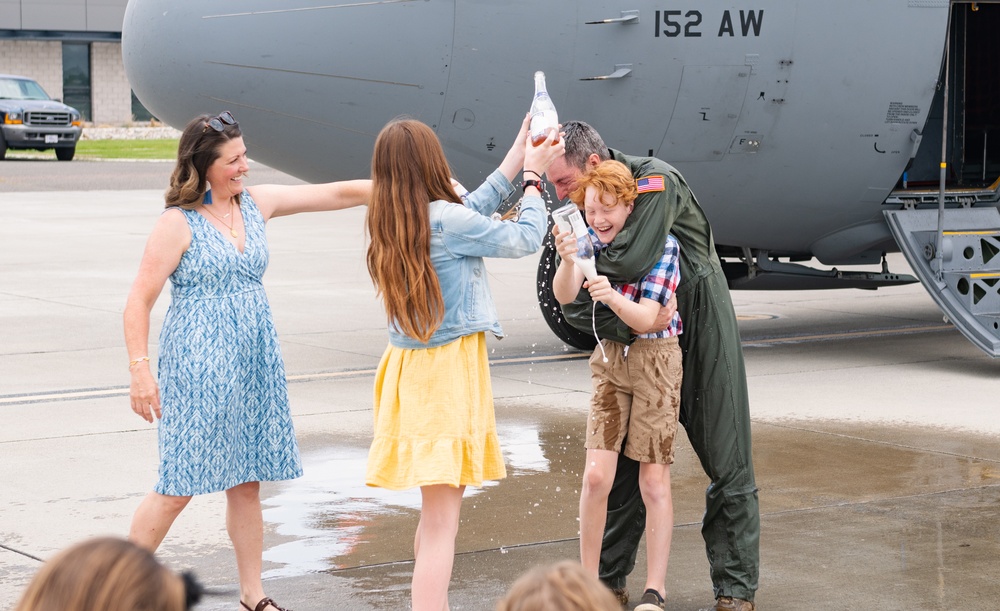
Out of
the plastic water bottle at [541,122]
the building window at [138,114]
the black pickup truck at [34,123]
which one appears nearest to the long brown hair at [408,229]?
the plastic water bottle at [541,122]

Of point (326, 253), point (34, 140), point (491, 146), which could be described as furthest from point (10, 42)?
point (491, 146)

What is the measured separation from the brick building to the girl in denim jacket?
51.5 meters

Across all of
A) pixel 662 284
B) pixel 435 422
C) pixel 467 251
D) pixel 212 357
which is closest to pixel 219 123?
pixel 212 357

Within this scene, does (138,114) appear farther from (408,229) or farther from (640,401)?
(408,229)

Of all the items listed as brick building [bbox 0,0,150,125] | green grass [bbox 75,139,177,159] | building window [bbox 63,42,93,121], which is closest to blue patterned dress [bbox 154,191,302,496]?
green grass [bbox 75,139,177,159]

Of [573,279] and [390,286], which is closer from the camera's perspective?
[390,286]

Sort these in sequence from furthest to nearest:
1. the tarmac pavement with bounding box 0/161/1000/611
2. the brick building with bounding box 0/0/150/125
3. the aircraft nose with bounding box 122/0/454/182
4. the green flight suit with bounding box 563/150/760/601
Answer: the brick building with bounding box 0/0/150/125 < the aircraft nose with bounding box 122/0/454/182 < the tarmac pavement with bounding box 0/161/1000/611 < the green flight suit with bounding box 563/150/760/601

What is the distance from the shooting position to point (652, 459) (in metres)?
4.95

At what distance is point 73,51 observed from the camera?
55.3m

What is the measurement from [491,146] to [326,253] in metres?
9.34

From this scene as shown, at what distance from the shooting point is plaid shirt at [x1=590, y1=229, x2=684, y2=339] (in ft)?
16.3

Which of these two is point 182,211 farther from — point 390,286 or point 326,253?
point 326,253

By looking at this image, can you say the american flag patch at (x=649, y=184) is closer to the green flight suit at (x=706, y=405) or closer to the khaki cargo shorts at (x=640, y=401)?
the green flight suit at (x=706, y=405)

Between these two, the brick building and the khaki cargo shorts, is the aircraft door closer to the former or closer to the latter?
the khaki cargo shorts
